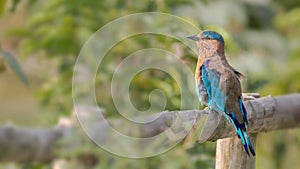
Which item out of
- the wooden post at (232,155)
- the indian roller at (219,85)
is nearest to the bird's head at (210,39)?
the indian roller at (219,85)

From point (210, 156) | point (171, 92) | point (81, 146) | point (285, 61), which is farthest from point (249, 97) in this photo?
point (285, 61)

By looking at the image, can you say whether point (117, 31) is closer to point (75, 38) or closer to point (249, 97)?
point (75, 38)

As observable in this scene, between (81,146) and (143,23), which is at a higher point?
(143,23)

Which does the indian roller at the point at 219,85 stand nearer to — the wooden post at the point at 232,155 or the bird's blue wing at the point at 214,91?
the bird's blue wing at the point at 214,91

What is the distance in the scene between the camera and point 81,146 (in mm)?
2148

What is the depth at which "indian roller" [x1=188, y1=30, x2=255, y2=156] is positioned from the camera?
0.97 m

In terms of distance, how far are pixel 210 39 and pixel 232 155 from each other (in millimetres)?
254

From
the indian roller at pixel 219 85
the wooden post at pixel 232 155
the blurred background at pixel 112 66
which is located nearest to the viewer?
the indian roller at pixel 219 85

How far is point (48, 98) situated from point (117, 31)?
36 cm

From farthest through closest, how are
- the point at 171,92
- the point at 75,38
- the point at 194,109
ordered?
the point at 75,38
the point at 171,92
the point at 194,109

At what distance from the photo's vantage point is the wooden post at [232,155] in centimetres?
120

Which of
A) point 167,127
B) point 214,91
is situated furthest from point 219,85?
point 167,127

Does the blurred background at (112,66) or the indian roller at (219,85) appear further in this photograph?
the blurred background at (112,66)

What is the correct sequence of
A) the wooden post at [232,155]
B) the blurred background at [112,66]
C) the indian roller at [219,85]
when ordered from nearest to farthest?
the indian roller at [219,85] → the wooden post at [232,155] → the blurred background at [112,66]
